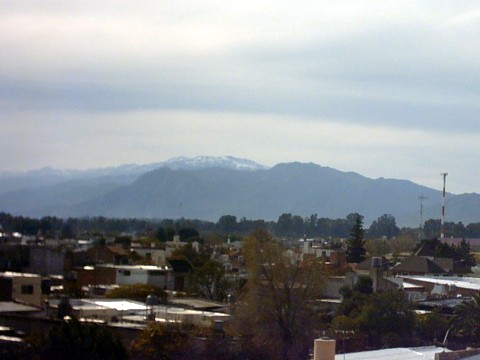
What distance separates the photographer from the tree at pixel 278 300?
33312mm

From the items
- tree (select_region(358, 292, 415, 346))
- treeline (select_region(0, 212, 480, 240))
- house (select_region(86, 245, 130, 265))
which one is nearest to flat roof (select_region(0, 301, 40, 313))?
tree (select_region(358, 292, 415, 346))

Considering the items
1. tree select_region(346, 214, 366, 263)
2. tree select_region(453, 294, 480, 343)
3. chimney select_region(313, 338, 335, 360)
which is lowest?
tree select_region(453, 294, 480, 343)

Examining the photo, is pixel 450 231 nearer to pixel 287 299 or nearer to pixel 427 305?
pixel 427 305

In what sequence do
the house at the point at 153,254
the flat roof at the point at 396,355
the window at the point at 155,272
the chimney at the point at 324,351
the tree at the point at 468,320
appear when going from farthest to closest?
the house at the point at 153,254 < the window at the point at 155,272 < the tree at the point at 468,320 < the flat roof at the point at 396,355 < the chimney at the point at 324,351

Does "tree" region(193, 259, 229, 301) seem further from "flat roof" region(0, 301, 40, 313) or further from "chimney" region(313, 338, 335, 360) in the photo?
"chimney" region(313, 338, 335, 360)

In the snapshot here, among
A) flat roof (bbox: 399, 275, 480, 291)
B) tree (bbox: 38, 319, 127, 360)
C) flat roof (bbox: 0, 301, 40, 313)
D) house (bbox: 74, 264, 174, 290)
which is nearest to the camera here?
tree (bbox: 38, 319, 127, 360)

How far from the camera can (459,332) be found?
3797cm

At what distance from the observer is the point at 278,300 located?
3544 cm

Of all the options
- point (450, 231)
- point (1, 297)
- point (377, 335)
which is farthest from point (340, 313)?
point (450, 231)

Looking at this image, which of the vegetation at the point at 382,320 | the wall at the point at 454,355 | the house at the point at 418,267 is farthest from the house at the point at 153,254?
the wall at the point at 454,355

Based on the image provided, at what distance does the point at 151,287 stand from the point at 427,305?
12.0m

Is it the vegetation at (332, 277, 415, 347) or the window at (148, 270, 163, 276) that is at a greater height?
the window at (148, 270, 163, 276)

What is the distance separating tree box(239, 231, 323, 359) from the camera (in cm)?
3331

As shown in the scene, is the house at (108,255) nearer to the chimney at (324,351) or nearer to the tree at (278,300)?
the tree at (278,300)
